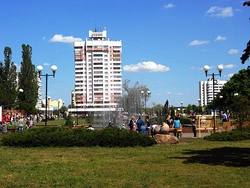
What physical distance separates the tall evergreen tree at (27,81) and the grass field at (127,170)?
57938 mm

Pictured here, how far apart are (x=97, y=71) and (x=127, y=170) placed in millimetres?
143551

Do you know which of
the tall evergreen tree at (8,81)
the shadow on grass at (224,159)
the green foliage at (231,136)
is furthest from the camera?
the tall evergreen tree at (8,81)

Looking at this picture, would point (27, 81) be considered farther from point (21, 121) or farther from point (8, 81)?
point (21, 121)

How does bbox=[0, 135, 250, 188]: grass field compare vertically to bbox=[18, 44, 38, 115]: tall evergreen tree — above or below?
below

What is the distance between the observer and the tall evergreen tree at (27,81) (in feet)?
234

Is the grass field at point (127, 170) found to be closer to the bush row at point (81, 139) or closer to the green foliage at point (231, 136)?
the bush row at point (81, 139)

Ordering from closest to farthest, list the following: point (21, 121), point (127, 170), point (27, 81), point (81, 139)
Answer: point (127, 170)
point (81, 139)
point (21, 121)
point (27, 81)

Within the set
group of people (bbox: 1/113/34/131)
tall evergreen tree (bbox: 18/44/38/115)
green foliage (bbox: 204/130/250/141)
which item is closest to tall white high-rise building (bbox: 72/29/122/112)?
tall evergreen tree (bbox: 18/44/38/115)

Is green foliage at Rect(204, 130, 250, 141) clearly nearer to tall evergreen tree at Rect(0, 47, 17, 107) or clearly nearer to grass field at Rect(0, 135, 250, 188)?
grass field at Rect(0, 135, 250, 188)

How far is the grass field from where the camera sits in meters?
9.07

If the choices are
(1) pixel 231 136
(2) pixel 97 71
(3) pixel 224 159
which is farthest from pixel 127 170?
(2) pixel 97 71

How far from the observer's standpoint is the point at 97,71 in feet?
505

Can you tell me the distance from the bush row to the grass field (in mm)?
3040

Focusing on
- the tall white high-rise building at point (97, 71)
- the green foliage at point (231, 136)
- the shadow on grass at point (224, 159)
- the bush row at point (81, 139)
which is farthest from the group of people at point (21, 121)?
the tall white high-rise building at point (97, 71)
